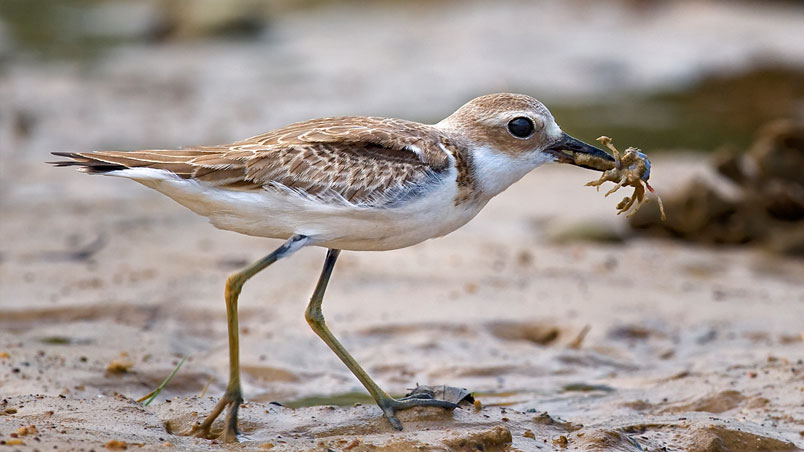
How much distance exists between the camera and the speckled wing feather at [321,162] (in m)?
5.10

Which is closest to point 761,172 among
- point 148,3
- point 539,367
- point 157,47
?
point 539,367

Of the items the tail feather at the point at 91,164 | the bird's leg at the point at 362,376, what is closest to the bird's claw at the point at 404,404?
the bird's leg at the point at 362,376

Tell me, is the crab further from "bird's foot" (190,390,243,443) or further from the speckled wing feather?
"bird's foot" (190,390,243,443)

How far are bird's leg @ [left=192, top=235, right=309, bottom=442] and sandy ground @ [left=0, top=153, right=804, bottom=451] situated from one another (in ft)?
0.44

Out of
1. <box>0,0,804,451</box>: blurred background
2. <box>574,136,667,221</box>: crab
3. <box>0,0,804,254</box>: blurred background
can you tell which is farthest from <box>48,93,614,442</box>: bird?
<box>0,0,804,254</box>: blurred background

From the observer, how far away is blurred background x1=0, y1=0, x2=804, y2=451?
6551mm

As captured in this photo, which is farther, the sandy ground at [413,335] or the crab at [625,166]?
the crab at [625,166]

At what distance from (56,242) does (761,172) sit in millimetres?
6298

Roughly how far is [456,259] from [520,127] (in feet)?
12.1

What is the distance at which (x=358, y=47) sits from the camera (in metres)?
A: 20.5

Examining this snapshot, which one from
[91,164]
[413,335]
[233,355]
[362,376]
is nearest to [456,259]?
[413,335]

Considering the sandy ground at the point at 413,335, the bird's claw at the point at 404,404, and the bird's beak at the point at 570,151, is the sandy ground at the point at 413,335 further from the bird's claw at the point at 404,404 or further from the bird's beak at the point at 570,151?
the bird's beak at the point at 570,151

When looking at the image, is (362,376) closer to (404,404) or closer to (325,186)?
(404,404)

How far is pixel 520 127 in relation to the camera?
5.45m
